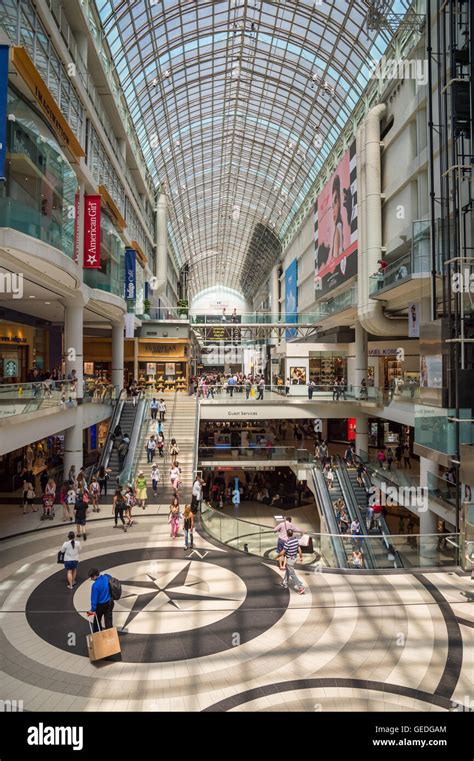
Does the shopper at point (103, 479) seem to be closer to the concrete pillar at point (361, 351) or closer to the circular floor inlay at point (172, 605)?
the circular floor inlay at point (172, 605)

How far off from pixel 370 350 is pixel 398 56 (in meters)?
16.1

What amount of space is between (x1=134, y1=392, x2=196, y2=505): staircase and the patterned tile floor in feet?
25.2

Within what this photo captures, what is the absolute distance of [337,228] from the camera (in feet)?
99.9

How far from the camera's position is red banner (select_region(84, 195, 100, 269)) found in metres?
20.8

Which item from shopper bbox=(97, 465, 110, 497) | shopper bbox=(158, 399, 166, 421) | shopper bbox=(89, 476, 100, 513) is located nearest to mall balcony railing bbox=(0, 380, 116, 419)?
shopper bbox=(97, 465, 110, 497)

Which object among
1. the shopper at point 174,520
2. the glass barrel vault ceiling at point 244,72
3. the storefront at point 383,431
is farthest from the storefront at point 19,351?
the storefront at point 383,431

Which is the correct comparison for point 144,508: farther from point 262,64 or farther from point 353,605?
point 262,64

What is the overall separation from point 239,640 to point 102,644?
7.23 feet

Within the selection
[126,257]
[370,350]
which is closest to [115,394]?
[126,257]

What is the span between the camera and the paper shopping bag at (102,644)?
745cm

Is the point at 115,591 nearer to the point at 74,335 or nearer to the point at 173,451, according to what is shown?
the point at 173,451

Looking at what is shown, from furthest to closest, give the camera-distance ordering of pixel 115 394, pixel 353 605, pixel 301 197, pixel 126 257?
pixel 301 197
pixel 126 257
pixel 115 394
pixel 353 605

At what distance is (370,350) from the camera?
104 feet

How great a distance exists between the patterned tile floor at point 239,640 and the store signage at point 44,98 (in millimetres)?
12852
